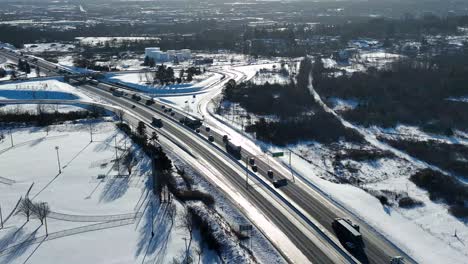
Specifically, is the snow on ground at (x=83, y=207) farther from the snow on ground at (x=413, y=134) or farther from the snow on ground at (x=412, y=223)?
the snow on ground at (x=413, y=134)

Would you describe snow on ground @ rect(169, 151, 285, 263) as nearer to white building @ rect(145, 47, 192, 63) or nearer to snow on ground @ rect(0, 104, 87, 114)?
snow on ground @ rect(0, 104, 87, 114)

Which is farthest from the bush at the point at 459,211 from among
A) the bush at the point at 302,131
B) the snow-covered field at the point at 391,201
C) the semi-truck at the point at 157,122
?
the semi-truck at the point at 157,122

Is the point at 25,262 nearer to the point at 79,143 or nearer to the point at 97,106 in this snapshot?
the point at 79,143

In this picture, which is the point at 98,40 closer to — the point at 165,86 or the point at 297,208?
the point at 165,86

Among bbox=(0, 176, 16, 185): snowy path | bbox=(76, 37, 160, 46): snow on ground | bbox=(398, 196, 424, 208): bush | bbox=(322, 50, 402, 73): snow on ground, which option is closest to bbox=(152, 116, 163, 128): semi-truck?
bbox=(0, 176, 16, 185): snowy path

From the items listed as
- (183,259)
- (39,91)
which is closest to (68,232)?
(183,259)

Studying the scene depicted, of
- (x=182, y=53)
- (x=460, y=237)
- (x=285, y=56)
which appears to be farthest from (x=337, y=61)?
(x=460, y=237)

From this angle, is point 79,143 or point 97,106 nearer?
point 79,143
